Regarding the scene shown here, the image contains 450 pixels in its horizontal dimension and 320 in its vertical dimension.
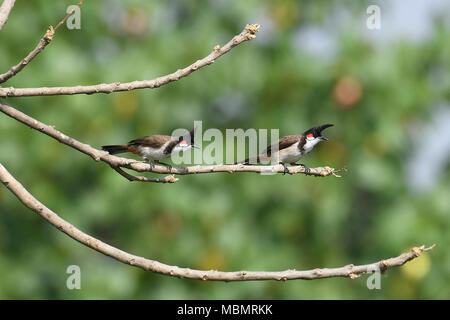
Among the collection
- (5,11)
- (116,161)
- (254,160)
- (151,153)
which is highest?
(5,11)

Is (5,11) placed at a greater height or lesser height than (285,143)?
greater

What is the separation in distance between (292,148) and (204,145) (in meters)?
3.93

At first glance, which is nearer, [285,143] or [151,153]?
[151,153]

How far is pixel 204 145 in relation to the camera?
8430mm

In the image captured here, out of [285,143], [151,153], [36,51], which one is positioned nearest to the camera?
[36,51]

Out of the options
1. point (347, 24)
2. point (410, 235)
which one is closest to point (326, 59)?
point (347, 24)

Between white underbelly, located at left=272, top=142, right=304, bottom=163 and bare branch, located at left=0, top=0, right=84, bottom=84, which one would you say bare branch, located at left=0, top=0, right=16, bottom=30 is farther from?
white underbelly, located at left=272, top=142, right=304, bottom=163

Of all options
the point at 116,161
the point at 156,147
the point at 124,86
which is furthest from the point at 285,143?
the point at 124,86

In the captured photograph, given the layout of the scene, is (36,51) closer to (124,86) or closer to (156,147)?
(124,86)

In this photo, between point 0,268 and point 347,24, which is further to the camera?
point 347,24

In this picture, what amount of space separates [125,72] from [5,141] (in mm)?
1612

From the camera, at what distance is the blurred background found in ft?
29.6

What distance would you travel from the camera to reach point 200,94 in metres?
9.55

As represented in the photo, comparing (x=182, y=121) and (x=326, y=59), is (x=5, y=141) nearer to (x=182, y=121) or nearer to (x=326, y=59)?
(x=182, y=121)
